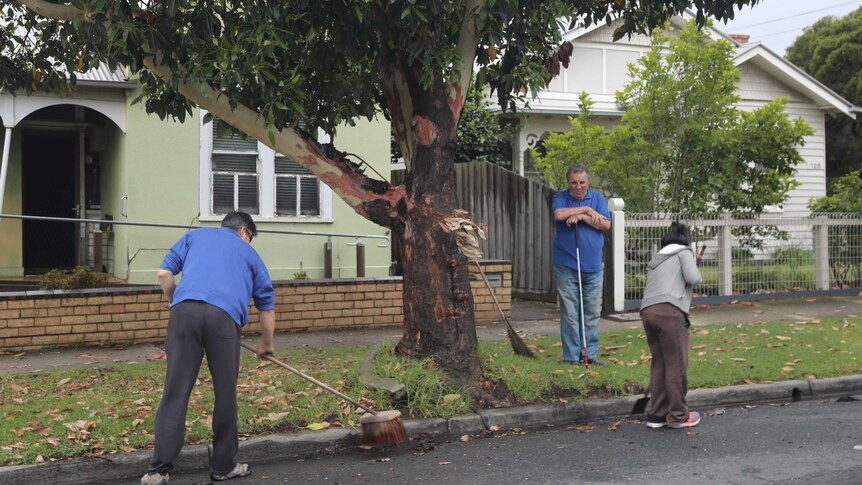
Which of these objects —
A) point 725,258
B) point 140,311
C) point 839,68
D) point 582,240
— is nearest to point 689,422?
point 582,240

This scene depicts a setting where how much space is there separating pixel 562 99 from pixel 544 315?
8907mm

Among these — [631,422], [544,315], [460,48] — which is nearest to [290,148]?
[460,48]

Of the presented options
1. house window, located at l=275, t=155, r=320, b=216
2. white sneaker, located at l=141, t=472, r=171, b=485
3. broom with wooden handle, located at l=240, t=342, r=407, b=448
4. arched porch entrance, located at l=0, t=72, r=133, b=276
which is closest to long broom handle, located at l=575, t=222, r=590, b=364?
broom with wooden handle, located at l=240, t=342, r=407, b=448

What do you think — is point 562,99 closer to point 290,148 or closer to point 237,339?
point 290,148

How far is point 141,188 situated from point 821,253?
32.2 feet

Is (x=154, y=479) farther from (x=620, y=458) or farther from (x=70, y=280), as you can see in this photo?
(x=70, y=280)

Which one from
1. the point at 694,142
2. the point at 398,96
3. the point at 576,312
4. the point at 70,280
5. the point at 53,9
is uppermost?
the point at 53,9

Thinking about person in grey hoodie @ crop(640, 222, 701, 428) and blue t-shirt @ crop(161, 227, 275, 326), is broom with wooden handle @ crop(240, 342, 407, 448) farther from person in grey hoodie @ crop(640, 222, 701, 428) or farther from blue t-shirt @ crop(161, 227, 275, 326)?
person in grey hoodie @ crop(640, 222, 701, 428)

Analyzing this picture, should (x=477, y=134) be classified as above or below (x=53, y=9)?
above

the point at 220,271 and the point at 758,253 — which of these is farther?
the point at 758,253

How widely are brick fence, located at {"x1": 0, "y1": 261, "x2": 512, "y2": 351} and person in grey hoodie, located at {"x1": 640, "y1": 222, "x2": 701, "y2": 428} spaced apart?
13.8 ft

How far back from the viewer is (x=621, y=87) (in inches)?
757

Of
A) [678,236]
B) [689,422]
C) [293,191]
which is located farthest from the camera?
[293,191]

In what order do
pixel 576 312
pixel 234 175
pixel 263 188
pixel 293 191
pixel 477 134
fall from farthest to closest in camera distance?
pixel 477 134 < pixel 293 191 < pixel 263 188 < pixel 234 175 < pixel 576 312
